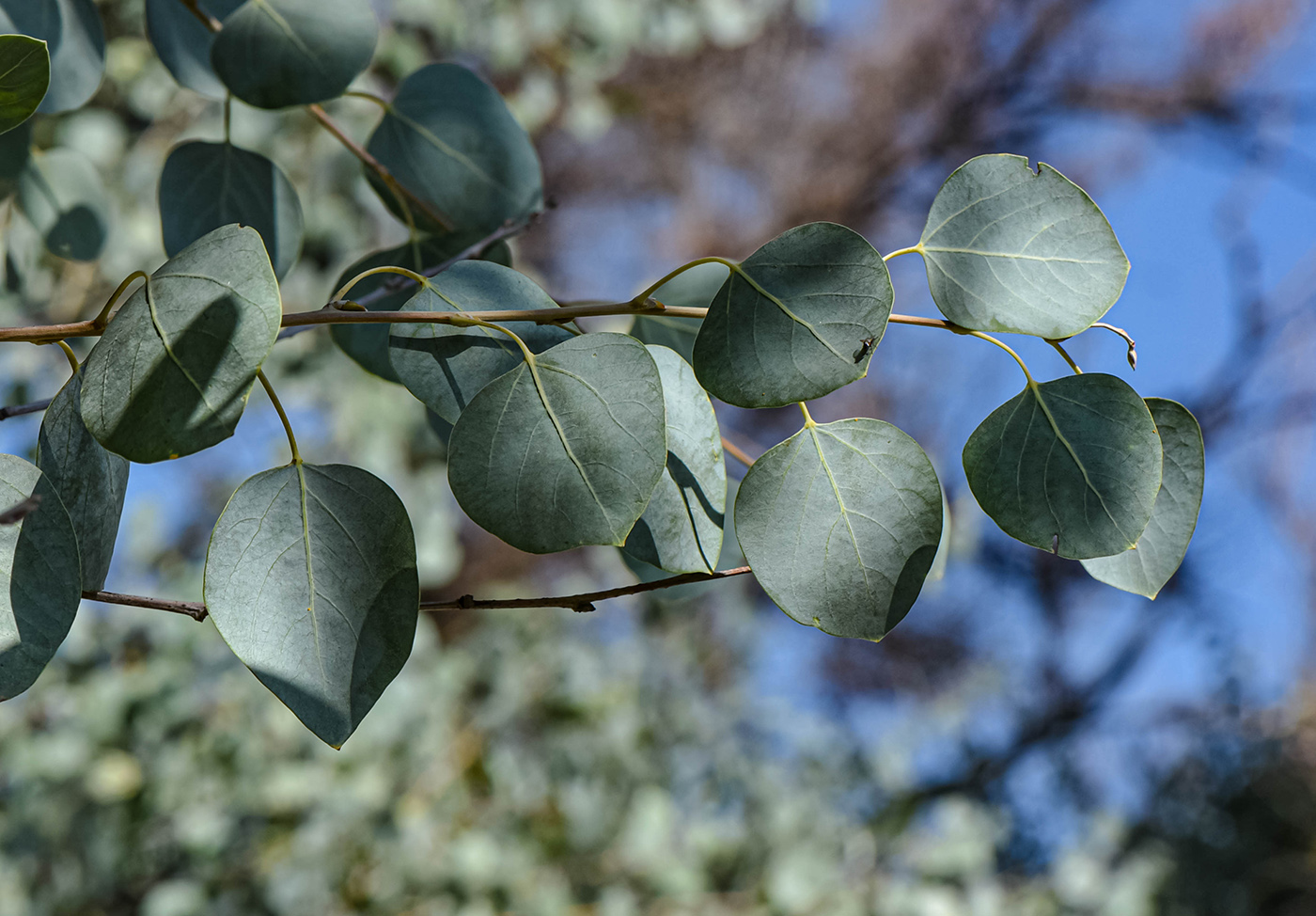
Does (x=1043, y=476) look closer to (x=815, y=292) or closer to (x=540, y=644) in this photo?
(x=815, y=292)

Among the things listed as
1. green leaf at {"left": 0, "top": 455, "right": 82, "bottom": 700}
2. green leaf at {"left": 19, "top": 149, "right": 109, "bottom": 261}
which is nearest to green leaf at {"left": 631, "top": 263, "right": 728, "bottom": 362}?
green leaf at {"left": 0, "top": 455, "right": 82, "bottom": 700}

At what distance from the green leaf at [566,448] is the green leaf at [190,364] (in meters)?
0.04

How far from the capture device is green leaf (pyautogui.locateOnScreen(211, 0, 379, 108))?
276 mm

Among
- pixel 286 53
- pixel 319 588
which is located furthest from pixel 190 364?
pixel 286 53

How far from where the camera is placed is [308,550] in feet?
0.62

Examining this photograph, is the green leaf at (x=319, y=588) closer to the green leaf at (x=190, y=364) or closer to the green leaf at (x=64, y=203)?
the green leaf at (x=190, y=364)

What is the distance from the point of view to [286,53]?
0.28 metres

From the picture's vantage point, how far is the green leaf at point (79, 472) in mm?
191

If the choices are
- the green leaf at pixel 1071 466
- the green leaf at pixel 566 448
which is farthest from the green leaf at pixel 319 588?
the green leaf at pixel 1071 466

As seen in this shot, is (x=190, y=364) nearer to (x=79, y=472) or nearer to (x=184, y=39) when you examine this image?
(x=79, y=472)

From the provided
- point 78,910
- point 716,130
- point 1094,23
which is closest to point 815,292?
point 78,910

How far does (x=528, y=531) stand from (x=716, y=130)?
273 cm

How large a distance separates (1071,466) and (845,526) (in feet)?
0.16

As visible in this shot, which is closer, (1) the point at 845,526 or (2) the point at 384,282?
(1) the point at 845,526
